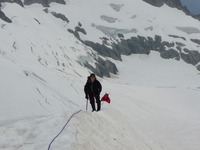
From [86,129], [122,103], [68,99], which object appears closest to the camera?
[86,129]

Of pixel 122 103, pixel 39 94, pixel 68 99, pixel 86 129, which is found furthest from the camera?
pixel 122 103

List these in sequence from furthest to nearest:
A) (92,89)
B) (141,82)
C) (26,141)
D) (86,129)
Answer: (141,82)
(92,89)
(86,129)
(26,141)

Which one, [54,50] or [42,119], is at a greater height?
[42,119]

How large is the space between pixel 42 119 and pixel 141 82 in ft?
556

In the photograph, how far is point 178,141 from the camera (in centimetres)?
2988

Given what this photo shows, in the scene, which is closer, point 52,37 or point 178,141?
point 178,141

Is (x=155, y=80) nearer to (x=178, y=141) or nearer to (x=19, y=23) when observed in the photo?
(x=19, y=23)

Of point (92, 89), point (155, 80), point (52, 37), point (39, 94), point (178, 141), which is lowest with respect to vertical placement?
point (155, 80)

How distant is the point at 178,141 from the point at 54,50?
119 meters

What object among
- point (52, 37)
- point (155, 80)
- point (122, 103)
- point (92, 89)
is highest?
point (92, 89)

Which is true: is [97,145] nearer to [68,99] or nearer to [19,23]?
[68,99]

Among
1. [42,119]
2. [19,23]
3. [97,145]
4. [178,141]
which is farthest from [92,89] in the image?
[19,23]

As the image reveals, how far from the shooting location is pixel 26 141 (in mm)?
12977

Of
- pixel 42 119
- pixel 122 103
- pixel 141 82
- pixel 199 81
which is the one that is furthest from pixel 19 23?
pixel 42 119
